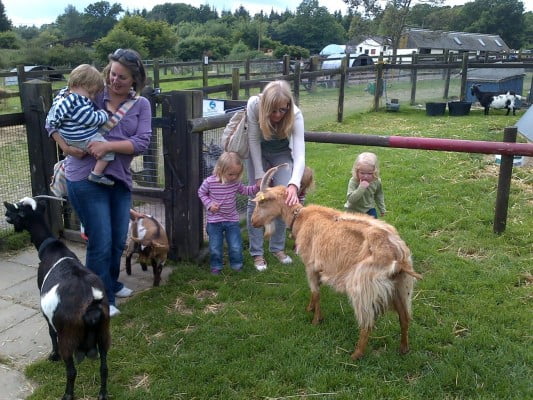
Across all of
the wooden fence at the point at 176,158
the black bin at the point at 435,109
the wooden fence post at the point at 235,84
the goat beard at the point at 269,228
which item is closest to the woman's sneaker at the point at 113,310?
the wooden fence at the point at 176,158

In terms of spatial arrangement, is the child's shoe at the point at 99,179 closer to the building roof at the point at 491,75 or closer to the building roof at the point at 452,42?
the building roof at the point at 491,75

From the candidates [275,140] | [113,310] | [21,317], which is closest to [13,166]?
[21,317]

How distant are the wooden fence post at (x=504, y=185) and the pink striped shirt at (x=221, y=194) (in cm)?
277

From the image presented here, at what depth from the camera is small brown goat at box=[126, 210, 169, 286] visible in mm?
4578

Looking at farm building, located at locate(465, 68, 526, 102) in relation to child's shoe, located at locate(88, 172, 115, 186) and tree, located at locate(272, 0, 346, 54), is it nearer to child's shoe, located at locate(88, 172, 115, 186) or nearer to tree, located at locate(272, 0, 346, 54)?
child's shoe, located at locate(88, 172, 115, 186)

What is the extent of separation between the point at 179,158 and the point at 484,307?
125 inches

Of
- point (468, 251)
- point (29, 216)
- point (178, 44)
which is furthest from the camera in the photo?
point (178, 44)

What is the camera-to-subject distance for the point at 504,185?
17.9 ft

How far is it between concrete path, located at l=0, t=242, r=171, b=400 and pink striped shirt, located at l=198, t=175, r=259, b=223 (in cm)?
84

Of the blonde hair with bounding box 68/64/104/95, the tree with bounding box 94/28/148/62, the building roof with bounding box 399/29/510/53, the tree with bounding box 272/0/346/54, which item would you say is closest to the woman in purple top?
the blonde hair with bounding box 68/64/104/95

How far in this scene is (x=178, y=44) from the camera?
55.5 meters

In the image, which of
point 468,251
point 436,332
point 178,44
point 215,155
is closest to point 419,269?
point 468,251

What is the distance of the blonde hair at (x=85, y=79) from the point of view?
354 cm

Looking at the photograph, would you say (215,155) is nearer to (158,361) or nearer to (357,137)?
(357,137)
